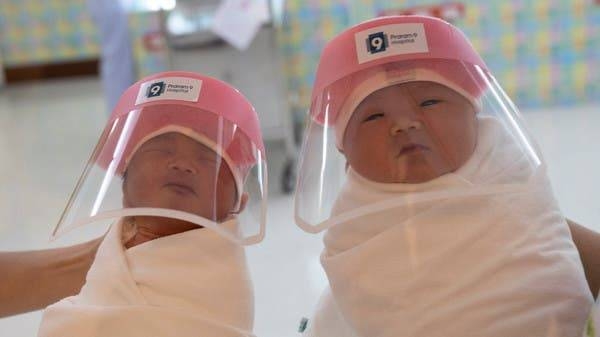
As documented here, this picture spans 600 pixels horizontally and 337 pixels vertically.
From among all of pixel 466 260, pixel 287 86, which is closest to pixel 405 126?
pixel 466 260

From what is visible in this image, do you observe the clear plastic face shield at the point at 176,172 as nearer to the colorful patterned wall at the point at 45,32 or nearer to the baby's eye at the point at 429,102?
the baby's eye at the point at 429,102

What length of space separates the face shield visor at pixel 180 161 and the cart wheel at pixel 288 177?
114cm

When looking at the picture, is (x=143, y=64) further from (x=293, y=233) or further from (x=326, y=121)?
(x=326, y=121)

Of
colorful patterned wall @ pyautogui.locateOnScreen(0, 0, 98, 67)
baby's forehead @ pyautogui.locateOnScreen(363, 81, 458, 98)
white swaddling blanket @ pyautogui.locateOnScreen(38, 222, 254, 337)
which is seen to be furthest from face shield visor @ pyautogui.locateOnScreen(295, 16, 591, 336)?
colorful patterned wall @ pyautogui.locateOnScreen(0, 0, 98, 67)

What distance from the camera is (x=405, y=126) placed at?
762 mm

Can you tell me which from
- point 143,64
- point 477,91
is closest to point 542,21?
point 143,64

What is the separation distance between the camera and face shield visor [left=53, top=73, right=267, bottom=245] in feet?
2.45

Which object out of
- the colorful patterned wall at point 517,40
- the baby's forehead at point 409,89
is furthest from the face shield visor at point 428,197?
the colorful patterned wall at point 517,40

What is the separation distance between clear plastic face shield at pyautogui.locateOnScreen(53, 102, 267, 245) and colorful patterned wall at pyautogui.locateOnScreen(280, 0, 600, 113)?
1.68m

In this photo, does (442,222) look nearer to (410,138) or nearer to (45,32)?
(410,138)

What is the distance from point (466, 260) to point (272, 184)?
134 centimetres

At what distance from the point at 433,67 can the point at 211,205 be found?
284 mm

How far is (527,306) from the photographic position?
70 centimetres

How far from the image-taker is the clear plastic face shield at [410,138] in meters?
0.75
